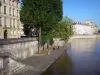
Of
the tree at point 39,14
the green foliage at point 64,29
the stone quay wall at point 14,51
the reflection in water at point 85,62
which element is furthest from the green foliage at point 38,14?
the green foliage at point 64,29

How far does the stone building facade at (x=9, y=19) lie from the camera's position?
185ft

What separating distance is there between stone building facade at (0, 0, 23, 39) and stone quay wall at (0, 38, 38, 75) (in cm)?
902

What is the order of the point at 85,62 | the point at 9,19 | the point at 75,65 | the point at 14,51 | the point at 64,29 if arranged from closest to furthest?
the point at 14,51 → the point at 75,65 → the point at 85,62 → the point at 9,19 → the point at 64,29

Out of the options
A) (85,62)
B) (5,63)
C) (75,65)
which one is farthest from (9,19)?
(5,63)

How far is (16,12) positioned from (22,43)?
2561cm

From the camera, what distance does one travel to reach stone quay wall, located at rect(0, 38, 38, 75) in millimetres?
28144

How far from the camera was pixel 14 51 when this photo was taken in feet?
122

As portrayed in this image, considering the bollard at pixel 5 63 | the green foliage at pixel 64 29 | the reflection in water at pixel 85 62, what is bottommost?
the reflection in water at pixel 85 62

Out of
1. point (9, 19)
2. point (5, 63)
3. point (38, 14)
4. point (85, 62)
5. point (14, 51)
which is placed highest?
point (38, 14)

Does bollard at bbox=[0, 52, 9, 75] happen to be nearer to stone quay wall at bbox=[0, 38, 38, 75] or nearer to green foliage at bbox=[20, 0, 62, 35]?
stone quay wall at bbox=[0, 38, 38, 75]

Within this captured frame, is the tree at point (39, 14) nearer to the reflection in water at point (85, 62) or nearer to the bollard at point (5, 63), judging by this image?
the reflection in water at point (85, 62)

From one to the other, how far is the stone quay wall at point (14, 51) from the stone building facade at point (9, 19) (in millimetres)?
9024

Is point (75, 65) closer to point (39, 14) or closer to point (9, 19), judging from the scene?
point (39, 14)

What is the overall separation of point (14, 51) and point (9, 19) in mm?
24711
